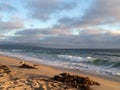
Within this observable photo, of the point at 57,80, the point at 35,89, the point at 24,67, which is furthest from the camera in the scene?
the point at 24,67

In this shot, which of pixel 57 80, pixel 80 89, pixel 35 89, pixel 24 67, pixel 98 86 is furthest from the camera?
pixel 24 67

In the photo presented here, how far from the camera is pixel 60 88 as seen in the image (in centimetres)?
823

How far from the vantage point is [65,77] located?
9789mm

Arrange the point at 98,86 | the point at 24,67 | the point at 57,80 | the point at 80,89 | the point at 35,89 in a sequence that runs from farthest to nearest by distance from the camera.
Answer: the point at 24,67, the point at 57,80, the point at 98,86, the point at 80,89, the point at 35,89

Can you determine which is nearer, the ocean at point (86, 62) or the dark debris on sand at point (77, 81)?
the dark debris on sand at point (77, 81)

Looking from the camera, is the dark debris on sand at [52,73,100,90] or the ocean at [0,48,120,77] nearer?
the dark debris on sand at [52,73,100,90]

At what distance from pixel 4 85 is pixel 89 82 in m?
3.30

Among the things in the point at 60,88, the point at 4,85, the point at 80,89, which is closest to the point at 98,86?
the point at 80,89

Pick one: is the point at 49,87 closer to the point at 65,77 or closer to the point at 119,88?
the point at 65,77

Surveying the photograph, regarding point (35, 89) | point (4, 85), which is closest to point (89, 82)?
point (35, 89)

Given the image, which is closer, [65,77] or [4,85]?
[4,85]

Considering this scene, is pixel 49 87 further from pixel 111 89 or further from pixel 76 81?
pixel 111 89

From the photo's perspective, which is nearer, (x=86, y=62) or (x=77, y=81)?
(x=77, y=81)

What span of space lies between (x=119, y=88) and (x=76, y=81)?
170 cm
